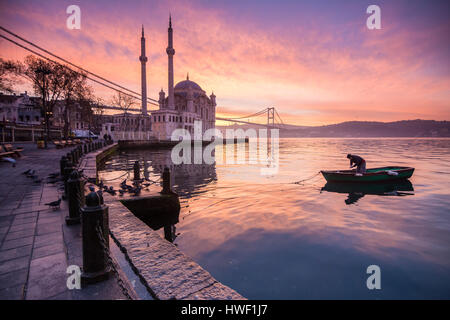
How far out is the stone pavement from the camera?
2504 millimetres

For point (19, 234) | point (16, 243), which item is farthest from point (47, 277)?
point (19, 234)

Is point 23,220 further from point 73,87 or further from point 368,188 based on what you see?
point 73,87

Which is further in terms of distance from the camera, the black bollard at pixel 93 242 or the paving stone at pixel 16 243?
the paving stone at pixel 16 243

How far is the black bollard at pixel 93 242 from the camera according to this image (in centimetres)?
267

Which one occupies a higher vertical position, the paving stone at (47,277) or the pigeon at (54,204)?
the pigeon at (54,204)

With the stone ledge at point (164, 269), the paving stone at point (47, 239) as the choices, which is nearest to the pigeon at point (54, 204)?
the paving stone at point (47, 239)

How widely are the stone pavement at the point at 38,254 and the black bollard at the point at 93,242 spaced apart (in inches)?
5.1

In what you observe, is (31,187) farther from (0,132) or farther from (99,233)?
(0,132)

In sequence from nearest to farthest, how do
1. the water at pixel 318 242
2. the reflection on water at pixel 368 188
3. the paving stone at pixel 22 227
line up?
the paving stone at pixel 22 227 → the water at pixel 318 242 → the reflection on water at pixel 368 188

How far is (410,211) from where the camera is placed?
9.67m

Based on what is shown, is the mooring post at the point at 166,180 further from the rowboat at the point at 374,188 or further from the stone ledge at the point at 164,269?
the rowboat at the point at 374,188

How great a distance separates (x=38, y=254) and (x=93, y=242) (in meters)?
1.26
